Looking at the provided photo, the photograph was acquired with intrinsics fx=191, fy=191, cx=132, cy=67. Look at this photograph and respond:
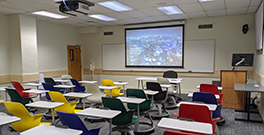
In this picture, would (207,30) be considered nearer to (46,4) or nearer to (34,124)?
(46,4)

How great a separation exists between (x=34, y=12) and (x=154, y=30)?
478 centimetres

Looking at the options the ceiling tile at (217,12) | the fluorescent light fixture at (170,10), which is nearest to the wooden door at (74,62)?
the fluorescent light fixture at (170,10)

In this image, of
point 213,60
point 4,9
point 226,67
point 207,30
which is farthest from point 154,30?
point 4,9

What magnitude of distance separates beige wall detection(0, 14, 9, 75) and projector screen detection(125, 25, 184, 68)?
4.79m

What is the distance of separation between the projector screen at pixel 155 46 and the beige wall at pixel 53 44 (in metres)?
2.88

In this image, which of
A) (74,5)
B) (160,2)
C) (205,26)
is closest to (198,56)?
(205,26)

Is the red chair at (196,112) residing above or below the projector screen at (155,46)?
below

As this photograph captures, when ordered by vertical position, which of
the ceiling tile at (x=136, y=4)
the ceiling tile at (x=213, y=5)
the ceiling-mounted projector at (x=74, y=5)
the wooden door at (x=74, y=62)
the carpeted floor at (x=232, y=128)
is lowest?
the carpeted floor at (x=232, y=128)

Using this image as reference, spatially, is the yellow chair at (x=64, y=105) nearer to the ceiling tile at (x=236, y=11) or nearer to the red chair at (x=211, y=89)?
the red chair at (x=211, y=89)

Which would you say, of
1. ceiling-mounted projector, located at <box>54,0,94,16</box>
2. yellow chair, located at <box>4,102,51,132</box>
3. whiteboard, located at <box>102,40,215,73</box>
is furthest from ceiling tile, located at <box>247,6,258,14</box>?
yellow chair, located at <box>4,102,51,132</box>

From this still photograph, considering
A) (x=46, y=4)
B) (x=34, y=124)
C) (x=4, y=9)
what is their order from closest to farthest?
1. (x=34, y=124)
2. (x=46, y=4)
3. (x=4, y=9)

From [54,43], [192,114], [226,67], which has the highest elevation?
[54,43]

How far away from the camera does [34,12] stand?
6316 millimetres

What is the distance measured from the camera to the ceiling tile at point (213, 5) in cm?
548
